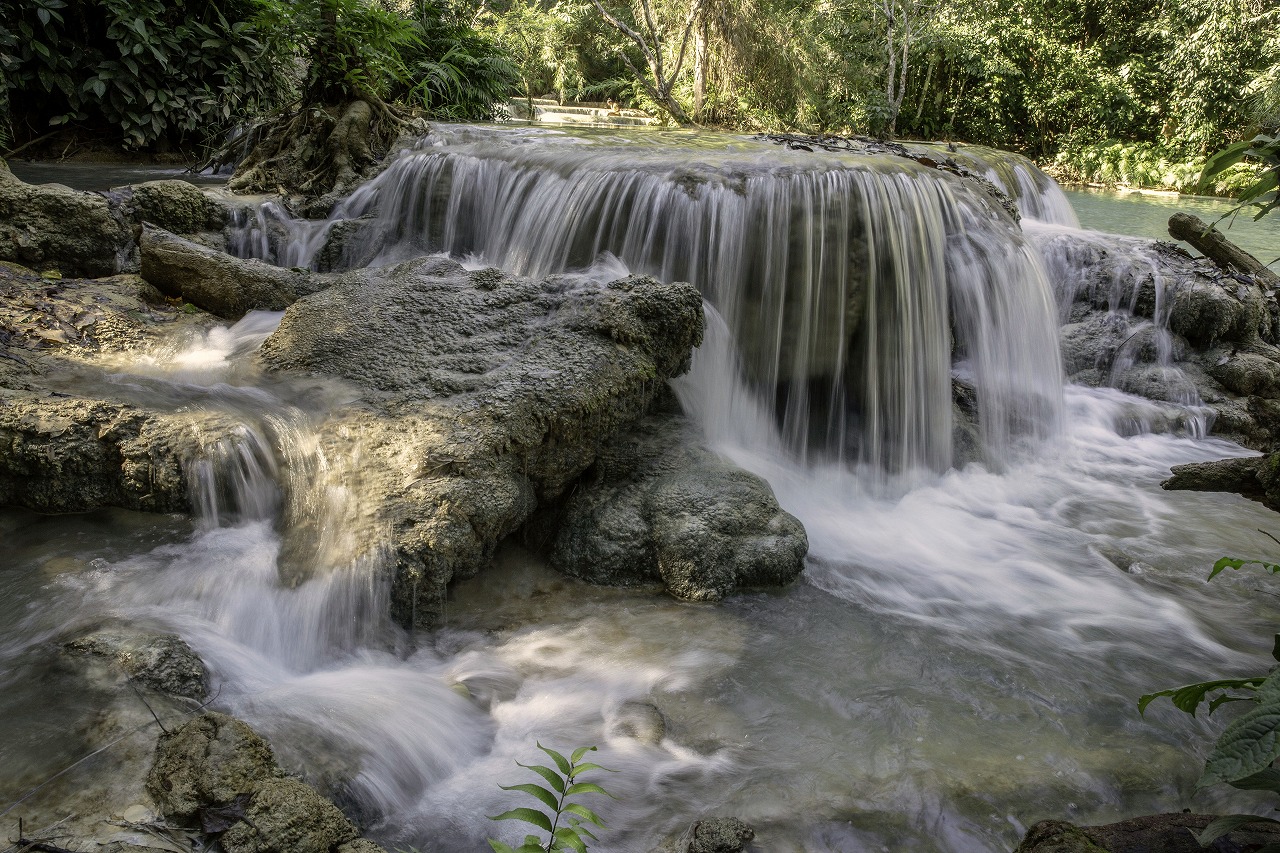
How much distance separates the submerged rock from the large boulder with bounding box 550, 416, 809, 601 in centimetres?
196

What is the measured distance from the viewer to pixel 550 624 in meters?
3.61

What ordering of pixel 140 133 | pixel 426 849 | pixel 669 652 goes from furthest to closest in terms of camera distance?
pixel 140 133 → pixel 669 652 → pixel 426 849

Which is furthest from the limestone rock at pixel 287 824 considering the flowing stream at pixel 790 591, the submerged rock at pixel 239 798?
the flowing stream at pixel 790 591

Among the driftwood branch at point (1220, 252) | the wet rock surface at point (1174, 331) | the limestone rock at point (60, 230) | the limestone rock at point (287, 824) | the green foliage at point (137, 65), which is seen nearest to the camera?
the limestone rock at point (287, 824)

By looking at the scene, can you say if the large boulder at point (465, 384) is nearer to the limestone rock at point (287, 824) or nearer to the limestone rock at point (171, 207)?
the limestone rock at point (287, 824)

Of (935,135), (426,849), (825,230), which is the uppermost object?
(935,135)

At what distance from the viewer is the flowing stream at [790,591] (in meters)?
2.73

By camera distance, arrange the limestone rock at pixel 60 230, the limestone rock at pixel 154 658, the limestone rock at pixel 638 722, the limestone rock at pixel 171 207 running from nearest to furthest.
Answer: the limestone rock at pixel 154 658 < the limestone rock at pixel 638 722 < the limestone rock at pixel 60 230 < the limestone rock at pixel 171 207

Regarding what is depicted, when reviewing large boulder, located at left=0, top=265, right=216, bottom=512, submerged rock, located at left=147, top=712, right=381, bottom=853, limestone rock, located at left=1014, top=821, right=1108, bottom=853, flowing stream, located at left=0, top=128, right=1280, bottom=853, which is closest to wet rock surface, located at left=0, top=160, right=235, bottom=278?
flowing stream, located at left=0, top=128, right=1280, bottom=853

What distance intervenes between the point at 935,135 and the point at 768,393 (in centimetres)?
1892

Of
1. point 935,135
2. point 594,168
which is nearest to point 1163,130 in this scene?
point 935,135

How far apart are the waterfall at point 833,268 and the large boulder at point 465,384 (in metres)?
1.26

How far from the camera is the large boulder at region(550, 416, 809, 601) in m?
3.92

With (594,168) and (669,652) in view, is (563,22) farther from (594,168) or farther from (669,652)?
(669,652)
